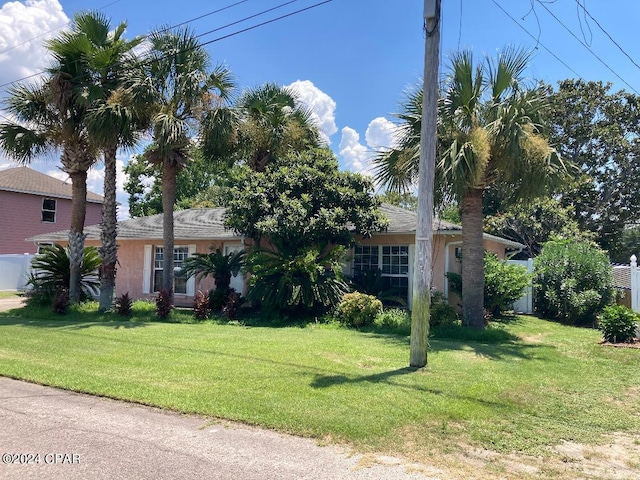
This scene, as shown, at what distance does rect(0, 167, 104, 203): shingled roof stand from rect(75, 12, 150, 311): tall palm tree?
54.4 ft

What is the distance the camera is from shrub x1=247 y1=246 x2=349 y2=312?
13.7 meters

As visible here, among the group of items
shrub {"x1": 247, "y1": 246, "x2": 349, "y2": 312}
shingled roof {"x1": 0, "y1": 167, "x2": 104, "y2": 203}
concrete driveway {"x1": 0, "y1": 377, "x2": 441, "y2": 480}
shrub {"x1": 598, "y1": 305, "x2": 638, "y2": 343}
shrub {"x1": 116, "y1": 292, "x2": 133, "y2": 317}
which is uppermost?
shingled roof {"x1": 0, "y1": 167, "x2": 104, "y2": 203}

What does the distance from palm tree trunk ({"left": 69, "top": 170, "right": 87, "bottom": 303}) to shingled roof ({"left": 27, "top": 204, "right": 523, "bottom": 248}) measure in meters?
2.90

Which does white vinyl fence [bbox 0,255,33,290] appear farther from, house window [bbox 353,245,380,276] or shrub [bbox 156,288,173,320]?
house window [bbox 353,245,380,276]

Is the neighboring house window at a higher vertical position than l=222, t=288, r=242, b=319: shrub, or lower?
higher

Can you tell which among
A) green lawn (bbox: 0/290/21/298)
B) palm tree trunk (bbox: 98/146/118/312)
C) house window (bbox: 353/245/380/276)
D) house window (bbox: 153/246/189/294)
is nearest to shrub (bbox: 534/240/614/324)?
house window (bbox: 353/245/380/276)

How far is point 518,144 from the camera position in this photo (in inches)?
428

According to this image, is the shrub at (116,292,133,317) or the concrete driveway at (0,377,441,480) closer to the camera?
the concrete driveway at (0,377,441,480)

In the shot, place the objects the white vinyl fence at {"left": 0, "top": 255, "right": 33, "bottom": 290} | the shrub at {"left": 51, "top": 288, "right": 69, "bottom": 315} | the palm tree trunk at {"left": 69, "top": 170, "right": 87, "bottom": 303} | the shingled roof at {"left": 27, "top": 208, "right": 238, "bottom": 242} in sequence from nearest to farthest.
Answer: the shrub at {"left": 51, "top": 288, "right": 69, "bottom": 315}
the palm tree trunk at {"left": 69, "top": 170, "right": 87, "bottom": 303}
the shingled roof at {"left": 27, "top": 208, "right": 238, "bottom": 242}
the white vinyl fence at {"left": 0, "top": 255, "right": 33, "bottom": 290}

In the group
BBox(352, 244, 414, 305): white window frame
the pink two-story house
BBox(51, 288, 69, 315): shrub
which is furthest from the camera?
the pink two-story house

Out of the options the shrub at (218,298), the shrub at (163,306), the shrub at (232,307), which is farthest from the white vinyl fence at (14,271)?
the shrub at (232,307)

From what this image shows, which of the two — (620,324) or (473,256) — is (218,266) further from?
(620,324)

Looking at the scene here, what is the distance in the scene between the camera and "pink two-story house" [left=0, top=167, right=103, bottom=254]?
28344 mm

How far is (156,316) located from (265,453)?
1109cm
